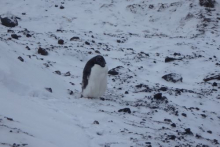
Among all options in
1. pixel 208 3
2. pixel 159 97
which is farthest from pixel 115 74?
pixel 208 3

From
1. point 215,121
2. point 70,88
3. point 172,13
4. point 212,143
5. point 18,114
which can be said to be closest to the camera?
point 18,114

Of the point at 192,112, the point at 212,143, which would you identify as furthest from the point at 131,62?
the point at 212,143

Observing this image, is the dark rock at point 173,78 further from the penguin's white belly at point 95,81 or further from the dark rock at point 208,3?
the dark rock at point 208,3

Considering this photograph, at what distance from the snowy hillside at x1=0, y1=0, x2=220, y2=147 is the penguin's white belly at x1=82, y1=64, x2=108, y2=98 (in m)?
0.17

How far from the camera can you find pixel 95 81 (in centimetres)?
623

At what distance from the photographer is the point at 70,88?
6.89 meters

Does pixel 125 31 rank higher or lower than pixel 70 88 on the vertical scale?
higher

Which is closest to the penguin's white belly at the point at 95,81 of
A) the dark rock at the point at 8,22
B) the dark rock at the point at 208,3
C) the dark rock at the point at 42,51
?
the dark rock at the point at 42,51

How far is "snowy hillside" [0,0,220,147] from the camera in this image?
13.5 feet

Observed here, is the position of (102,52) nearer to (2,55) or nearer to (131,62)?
(131,62)

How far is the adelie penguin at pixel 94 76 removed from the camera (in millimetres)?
6176

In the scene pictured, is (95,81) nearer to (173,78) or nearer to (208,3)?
(173,78)

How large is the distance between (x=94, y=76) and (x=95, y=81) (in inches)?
4.3

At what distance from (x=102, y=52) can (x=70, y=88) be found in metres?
4.24
